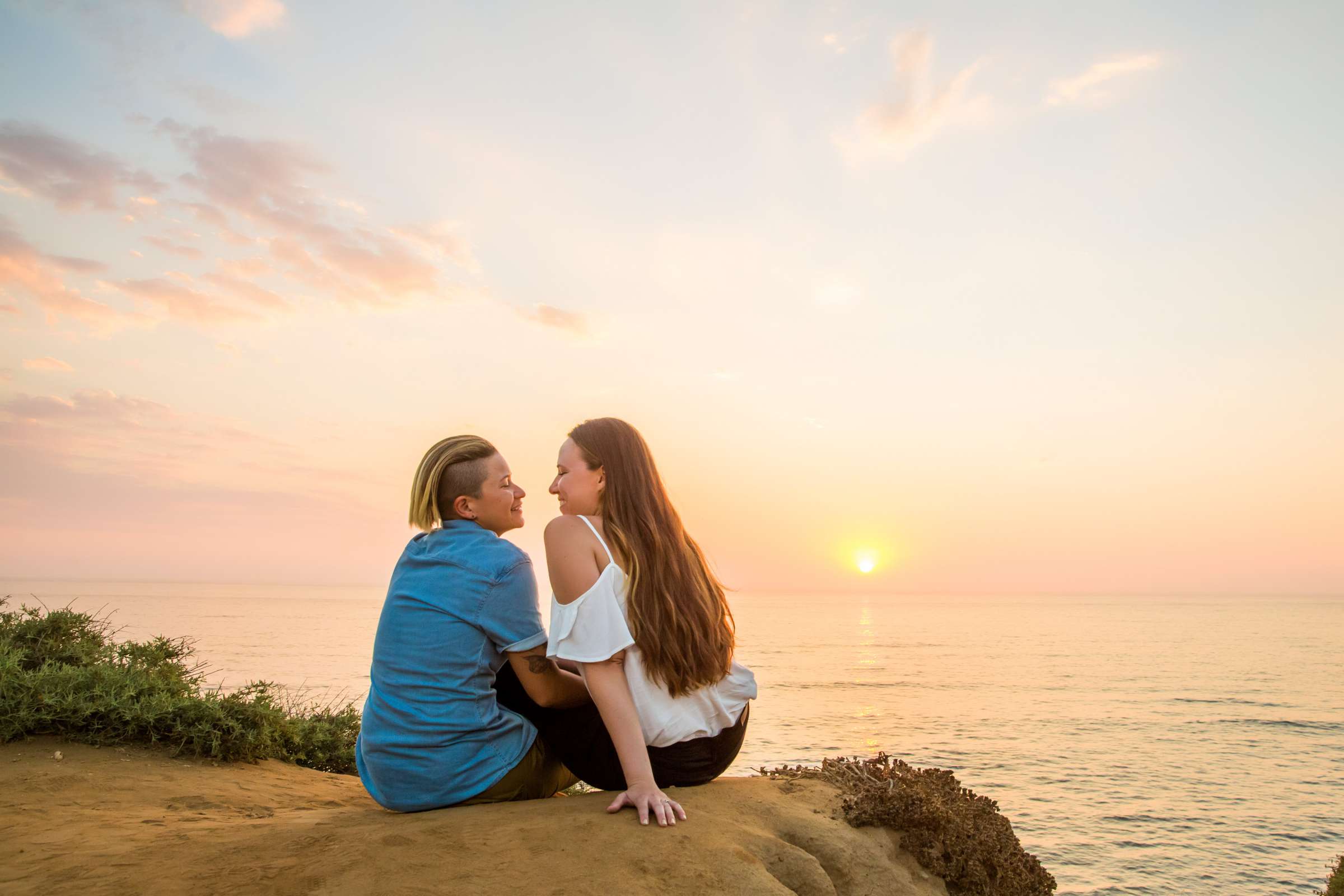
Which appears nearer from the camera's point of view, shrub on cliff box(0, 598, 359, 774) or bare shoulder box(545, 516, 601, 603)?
bare shoulder box(545, 516, 601, 603)

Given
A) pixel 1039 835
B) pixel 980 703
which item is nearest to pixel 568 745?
pixel 1039 835

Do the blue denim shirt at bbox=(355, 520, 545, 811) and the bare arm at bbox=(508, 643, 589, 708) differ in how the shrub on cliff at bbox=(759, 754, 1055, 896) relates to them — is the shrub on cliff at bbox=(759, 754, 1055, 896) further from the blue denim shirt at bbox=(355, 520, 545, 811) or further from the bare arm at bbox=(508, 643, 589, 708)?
the blue denim shirt at bbox=(355, 520, 545, 811)

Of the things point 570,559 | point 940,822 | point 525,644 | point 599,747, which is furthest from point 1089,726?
point 570,559

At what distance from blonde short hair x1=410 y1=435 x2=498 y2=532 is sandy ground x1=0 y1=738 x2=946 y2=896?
1.57m

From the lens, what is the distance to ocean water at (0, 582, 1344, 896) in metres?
12.5

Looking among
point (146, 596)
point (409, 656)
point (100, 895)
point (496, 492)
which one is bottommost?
point (146, 596)

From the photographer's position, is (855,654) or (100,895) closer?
(100,895)

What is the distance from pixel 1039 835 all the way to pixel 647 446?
11.9m

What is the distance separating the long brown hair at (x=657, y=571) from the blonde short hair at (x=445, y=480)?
1.87ft

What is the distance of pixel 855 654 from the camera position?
48.2m

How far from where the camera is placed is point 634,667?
407cm

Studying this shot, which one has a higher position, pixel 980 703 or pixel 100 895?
pixel 100 895

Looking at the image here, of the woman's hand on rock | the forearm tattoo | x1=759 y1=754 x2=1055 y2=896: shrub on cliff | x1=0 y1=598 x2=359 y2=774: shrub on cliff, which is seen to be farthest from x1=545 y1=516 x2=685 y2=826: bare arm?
x1=0 y1=598 x2=359 y2=774: shrub on cliff

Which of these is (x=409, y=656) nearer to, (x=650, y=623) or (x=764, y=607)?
(x=650, y=623)
